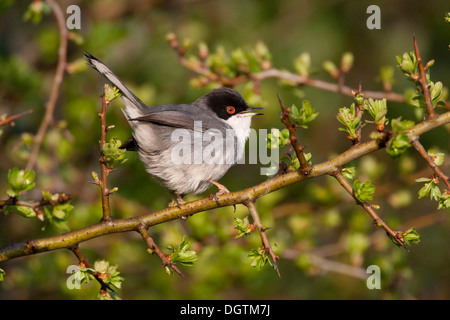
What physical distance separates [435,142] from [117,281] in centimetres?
478

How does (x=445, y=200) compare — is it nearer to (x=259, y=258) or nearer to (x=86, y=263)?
(x=259, y=258)

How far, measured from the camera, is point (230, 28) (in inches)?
297

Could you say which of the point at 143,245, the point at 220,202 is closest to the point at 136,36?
the point at 143,245

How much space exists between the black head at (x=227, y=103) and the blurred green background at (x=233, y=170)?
1.51 feet

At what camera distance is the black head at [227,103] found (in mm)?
4180

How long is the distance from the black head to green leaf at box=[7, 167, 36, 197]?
2.02 meters

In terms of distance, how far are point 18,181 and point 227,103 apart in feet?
6.94

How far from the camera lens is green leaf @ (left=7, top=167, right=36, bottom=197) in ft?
7.94

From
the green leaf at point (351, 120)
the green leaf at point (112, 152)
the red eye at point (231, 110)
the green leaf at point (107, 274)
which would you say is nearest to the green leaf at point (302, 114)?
the green leaf at point (351, 120)

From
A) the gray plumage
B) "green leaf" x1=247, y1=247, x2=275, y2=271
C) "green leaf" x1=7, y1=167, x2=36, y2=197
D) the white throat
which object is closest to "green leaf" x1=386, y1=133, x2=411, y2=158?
"green leaf" x1=247, y1=247, x2=275, y2=271

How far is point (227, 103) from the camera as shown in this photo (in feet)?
13.9

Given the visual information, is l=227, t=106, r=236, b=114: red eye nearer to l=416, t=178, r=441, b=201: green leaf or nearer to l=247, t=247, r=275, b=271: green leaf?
l=247, t=247, r=275, b=271: green leaf

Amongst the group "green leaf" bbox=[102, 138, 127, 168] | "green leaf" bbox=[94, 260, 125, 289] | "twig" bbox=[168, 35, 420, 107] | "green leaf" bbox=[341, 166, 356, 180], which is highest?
"twig" bbox=[168, 35, 420, 107]
